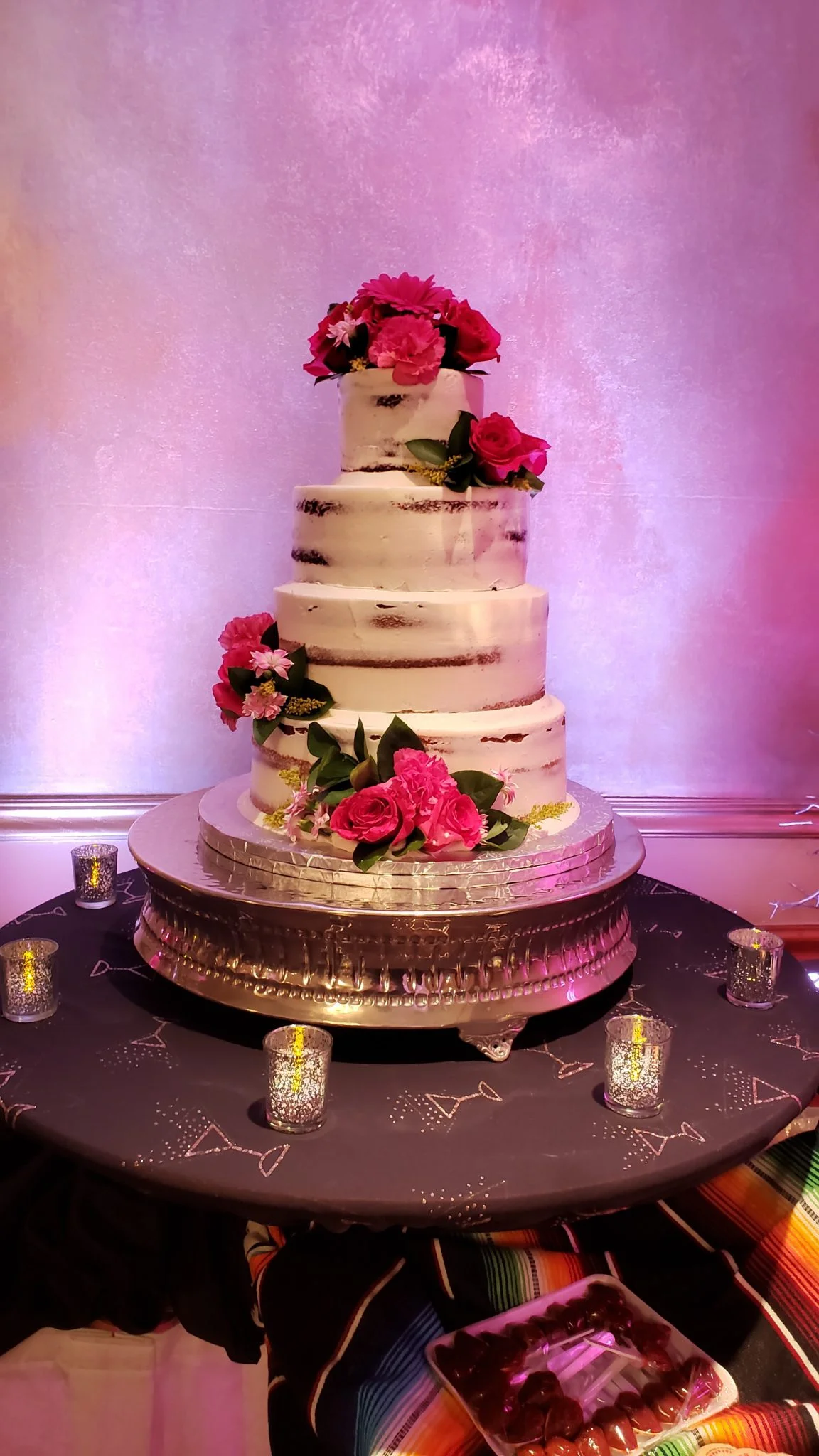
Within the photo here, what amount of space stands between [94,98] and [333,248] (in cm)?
75

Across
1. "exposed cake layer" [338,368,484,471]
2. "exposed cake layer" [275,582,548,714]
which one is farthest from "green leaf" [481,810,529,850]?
"exposed cake layer" [338,368,484,471]

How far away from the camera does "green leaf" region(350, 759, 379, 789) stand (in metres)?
1.97

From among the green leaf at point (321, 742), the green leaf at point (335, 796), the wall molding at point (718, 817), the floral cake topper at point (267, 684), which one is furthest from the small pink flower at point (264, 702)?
the wall molding at point (718, 817)

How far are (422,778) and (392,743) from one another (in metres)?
0.11

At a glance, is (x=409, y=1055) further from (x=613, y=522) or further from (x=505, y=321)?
(x=505, y=321)

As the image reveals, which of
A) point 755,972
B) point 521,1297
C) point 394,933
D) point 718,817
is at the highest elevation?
point 394,933

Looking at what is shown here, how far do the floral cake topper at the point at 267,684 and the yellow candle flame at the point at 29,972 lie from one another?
1.95 feet

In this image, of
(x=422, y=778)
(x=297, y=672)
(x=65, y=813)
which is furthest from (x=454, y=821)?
(x=65, y=813)

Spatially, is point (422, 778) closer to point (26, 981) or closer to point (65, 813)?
point (26, 981)

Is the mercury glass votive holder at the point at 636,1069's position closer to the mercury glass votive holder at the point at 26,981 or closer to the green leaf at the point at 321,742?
the green leaf at the point at 321,742

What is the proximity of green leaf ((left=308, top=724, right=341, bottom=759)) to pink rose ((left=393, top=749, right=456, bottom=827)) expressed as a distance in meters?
0.16

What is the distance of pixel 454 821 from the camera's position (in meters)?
1.90

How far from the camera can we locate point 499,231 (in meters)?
3.21

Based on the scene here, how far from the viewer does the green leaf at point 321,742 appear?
2.03 meters
